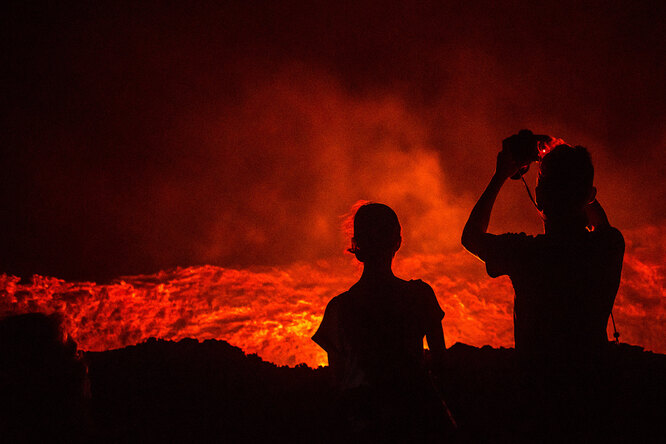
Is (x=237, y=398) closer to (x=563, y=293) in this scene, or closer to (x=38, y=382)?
(x=38, y=382)

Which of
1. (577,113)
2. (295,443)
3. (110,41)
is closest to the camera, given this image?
(295,443)

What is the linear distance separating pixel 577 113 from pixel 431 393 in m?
7.36

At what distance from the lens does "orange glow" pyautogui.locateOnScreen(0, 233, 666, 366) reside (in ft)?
13.9

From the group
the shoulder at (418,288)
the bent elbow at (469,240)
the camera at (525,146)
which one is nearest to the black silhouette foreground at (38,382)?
the shoulder at (418,288)

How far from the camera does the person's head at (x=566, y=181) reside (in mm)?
1508

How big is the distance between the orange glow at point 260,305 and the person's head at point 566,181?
298cm

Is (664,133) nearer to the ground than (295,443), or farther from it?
farther from it

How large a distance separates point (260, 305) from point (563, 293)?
4.02m

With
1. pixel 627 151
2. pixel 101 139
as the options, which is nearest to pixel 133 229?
pixel 101 139

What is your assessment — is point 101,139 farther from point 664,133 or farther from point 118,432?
point 664,133

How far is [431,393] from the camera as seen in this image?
4.79ft

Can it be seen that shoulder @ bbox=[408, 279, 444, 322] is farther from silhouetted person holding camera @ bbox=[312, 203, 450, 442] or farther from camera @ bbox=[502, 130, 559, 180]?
camera @ bbox=[502, 130, 559, 180]

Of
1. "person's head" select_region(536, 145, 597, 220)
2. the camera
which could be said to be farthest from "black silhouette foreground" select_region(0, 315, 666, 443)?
the camera

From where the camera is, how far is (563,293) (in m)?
1.47
